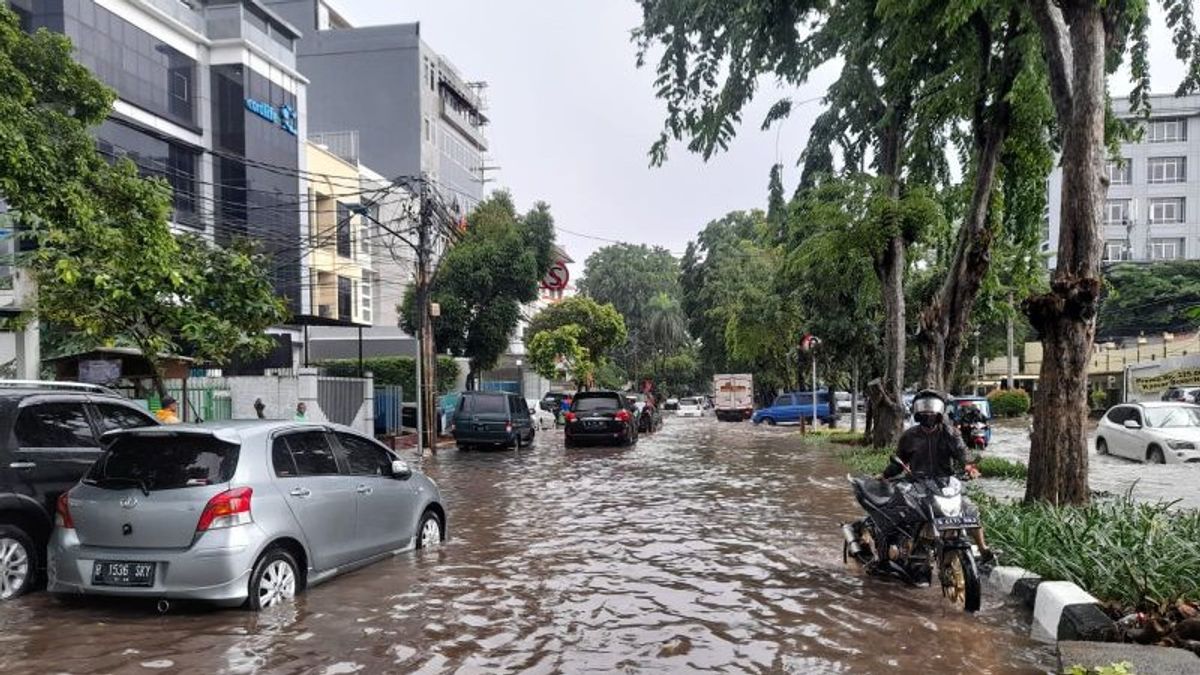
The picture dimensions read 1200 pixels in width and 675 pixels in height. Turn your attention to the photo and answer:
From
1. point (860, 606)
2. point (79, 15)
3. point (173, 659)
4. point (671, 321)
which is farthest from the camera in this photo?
point (671, 321)

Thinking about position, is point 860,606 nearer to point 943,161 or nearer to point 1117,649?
point 1117,649

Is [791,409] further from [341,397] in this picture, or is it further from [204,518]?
[204,518]

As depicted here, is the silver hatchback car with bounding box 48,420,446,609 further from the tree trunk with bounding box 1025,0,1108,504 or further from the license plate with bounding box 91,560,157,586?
the tree trunk with bounding box 1025,0,1108,504

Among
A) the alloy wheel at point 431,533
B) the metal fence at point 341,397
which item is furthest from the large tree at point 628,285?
the alloy wheel at point 431,533

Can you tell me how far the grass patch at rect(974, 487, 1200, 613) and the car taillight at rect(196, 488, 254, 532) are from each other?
6.33m

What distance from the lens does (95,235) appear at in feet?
33.1

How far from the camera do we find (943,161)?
19.1 m

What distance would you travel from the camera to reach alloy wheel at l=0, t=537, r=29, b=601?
725 centimetres

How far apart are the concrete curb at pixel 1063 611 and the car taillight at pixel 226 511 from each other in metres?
5.89

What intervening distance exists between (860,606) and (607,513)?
5.99 meters

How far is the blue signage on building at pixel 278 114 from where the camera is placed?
32906mm

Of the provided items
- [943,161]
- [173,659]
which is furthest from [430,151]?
[173,659]

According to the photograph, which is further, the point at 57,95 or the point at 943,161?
the point at 943,161

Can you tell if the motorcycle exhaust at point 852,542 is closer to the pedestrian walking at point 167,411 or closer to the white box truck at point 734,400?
the pedestrian walking at point 167,411
